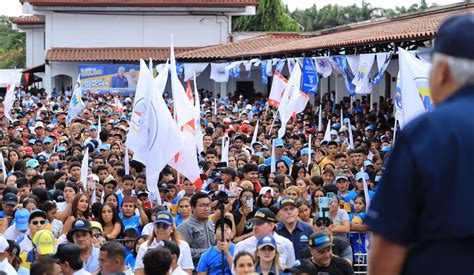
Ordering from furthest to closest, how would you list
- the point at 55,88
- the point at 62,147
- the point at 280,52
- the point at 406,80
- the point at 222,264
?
the point at 55,88, the point at 280,52, the point at 62,147, the point at 406,80, the point at 222,264

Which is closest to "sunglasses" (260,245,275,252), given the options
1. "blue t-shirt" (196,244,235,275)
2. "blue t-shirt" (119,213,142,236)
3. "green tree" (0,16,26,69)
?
"blue t-shirt" (196,244,235,275)

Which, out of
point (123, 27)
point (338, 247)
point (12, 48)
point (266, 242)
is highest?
point (123, 27)

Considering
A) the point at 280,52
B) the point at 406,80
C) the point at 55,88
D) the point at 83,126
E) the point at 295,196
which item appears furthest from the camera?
the point at 55,88

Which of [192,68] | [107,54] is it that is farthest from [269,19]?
[192,68]

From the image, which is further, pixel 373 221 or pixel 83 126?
pixel 83 126

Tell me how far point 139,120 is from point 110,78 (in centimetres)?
3740

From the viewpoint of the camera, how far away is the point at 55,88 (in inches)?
2255

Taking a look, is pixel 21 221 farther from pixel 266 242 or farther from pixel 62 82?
pixel 62 82

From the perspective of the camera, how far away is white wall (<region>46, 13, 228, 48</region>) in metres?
56.7

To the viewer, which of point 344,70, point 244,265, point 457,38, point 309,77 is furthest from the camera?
point 309,77

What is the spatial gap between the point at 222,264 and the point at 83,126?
1569 cm

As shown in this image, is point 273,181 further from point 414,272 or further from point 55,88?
point 55,88

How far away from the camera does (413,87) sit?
12242 millimetres

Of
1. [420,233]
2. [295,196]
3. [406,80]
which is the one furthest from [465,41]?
[406,80]
